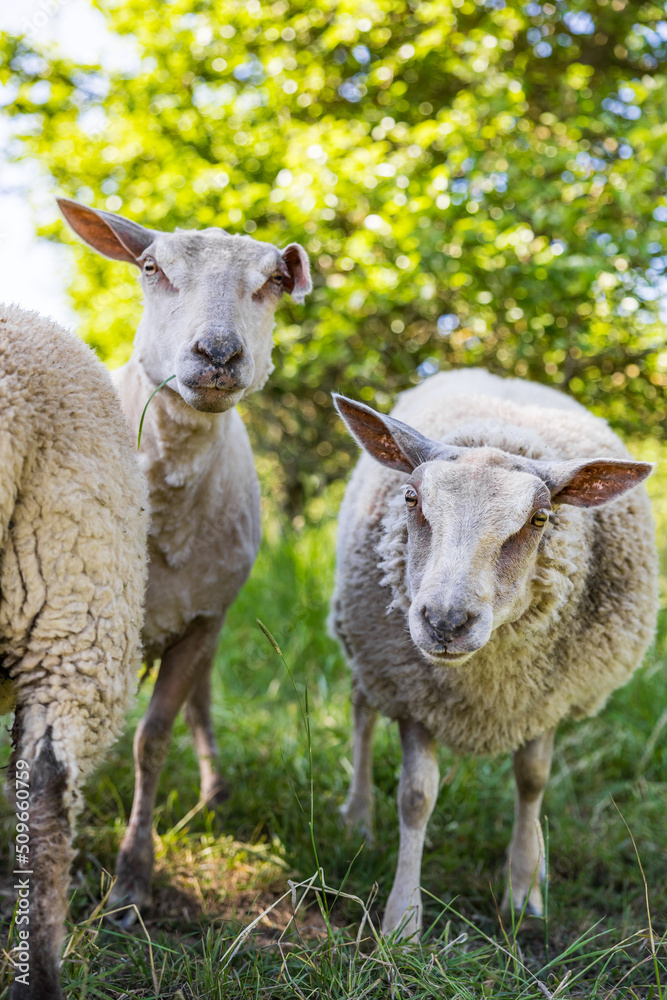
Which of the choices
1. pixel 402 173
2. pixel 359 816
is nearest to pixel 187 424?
pixel 359 816

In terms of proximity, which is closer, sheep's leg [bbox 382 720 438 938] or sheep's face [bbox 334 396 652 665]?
sheep's face [bbox 334 396 652 665]

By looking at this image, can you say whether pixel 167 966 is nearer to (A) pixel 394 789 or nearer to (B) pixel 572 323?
(A) pixel 394 789

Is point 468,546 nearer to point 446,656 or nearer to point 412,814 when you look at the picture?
point 446,656

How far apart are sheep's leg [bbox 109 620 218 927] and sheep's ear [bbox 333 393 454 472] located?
37.9 inches

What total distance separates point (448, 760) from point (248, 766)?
0.92m

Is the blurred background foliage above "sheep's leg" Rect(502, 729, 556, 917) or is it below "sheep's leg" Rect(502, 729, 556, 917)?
above

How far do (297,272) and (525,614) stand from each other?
1399 mm

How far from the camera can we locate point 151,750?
292 cm

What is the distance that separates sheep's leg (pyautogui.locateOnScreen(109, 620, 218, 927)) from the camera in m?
2.71

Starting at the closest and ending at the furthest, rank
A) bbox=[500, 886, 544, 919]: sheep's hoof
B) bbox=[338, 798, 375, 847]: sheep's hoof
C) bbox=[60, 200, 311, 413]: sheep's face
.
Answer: bbox=[60, 200, 311, 413]: sheep's face < bbox=[500, 886, 544, 919]: sheep's hoof < bbox=[338, 798, 375, 847]: sheep's hoof

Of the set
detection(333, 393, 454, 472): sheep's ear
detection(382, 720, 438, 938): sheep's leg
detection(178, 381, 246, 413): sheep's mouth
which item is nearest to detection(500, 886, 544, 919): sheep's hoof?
detection(382, 720, 438, 938): sheep's leg

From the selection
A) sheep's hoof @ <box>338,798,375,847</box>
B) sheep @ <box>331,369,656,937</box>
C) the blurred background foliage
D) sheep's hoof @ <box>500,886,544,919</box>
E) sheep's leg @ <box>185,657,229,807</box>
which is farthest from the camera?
the blurred background foliage

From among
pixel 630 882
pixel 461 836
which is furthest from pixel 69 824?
pixel 630 882

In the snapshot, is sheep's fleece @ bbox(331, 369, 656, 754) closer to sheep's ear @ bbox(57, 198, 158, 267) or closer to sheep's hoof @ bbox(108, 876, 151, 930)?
sheep's hoof @ bbox(108, 876, 151, 930)
